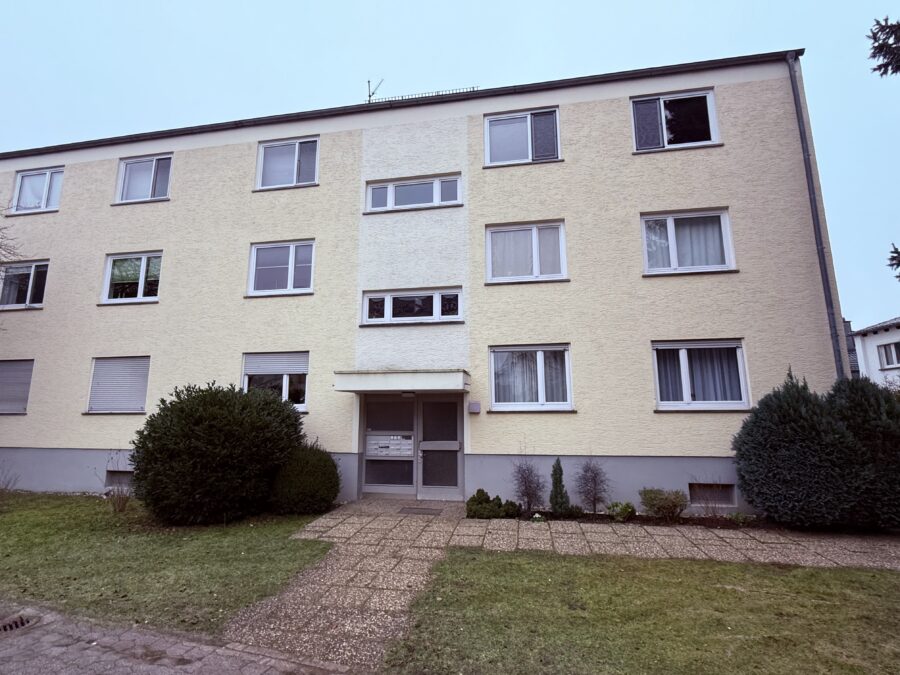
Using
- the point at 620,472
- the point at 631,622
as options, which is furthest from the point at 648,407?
the point at 631,622

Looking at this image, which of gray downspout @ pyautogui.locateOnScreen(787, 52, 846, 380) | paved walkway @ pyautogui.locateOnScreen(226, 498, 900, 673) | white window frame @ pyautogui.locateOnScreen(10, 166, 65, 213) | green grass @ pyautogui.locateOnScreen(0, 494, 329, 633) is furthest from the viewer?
white window frame @ pyautogui.locateOnScreen(10, 166, 65, 213)

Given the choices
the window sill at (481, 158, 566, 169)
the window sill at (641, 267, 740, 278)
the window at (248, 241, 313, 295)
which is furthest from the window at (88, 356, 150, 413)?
the window sill at (641, 267, 740, 278)

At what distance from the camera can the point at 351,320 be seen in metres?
10.3

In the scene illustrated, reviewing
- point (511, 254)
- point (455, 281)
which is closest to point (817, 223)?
point (511, 254)

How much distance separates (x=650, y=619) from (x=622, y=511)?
13.5 feet

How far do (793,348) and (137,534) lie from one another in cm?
1159

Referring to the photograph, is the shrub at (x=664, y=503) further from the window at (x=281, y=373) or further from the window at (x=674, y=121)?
the window at (x=281, y=373)

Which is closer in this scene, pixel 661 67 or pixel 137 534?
pixel 137 534

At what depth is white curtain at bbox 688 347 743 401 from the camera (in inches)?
351

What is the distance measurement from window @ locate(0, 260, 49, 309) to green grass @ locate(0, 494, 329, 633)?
6243 mm

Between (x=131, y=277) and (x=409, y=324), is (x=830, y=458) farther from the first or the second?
(x=131, y=277)

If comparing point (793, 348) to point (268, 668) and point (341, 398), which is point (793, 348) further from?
point (268, 668)

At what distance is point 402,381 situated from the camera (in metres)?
9.11

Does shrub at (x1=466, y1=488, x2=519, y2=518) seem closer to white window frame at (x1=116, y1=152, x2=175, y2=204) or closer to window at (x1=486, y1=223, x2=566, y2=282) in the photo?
window at (x1=486, y1=223, x2=566, y2=282)
